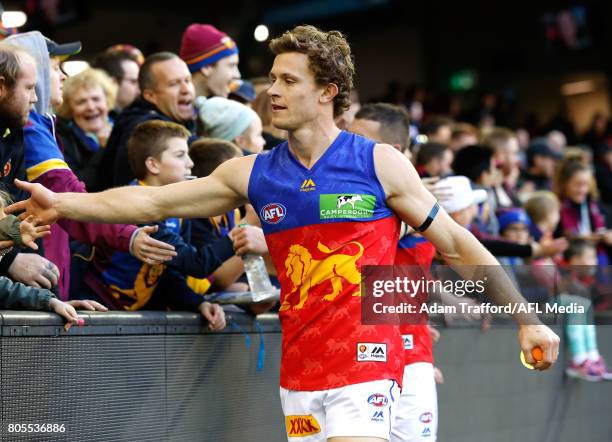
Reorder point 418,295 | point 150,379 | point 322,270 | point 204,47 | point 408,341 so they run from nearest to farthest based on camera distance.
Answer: point 322,270 → point 150,379 → point 408,341 → point 418,295 → point 204,47

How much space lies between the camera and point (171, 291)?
5.89m

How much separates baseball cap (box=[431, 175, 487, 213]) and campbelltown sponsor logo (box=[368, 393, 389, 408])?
2.49 metres

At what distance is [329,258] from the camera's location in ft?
15.1

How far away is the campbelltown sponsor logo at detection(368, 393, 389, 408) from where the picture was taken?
4484 mm

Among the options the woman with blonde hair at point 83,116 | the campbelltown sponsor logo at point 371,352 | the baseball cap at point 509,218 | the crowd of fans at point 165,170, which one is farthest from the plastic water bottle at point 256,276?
the baseball cap at point 509,218

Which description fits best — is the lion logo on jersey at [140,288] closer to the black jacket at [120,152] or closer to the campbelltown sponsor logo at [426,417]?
the black jacket at [120,152]

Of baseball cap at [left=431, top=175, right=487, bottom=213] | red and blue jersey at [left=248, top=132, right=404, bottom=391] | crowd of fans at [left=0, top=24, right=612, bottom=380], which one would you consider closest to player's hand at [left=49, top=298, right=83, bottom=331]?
crowd of fans at [left=0, top=24, right=612, bottom=380]

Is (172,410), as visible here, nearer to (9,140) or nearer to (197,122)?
(9,140)

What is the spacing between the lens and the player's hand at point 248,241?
5488 millimetres

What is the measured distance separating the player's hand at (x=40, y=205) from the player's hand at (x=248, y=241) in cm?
114

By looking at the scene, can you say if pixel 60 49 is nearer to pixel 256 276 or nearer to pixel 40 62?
pixel 40 62

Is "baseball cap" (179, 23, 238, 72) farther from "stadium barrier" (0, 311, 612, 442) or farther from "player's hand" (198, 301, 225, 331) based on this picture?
"player's hand" (198, 301, 225, 331)

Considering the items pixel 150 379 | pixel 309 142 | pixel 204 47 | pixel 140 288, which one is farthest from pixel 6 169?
pixel 204 47

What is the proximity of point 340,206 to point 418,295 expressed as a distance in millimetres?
1646
